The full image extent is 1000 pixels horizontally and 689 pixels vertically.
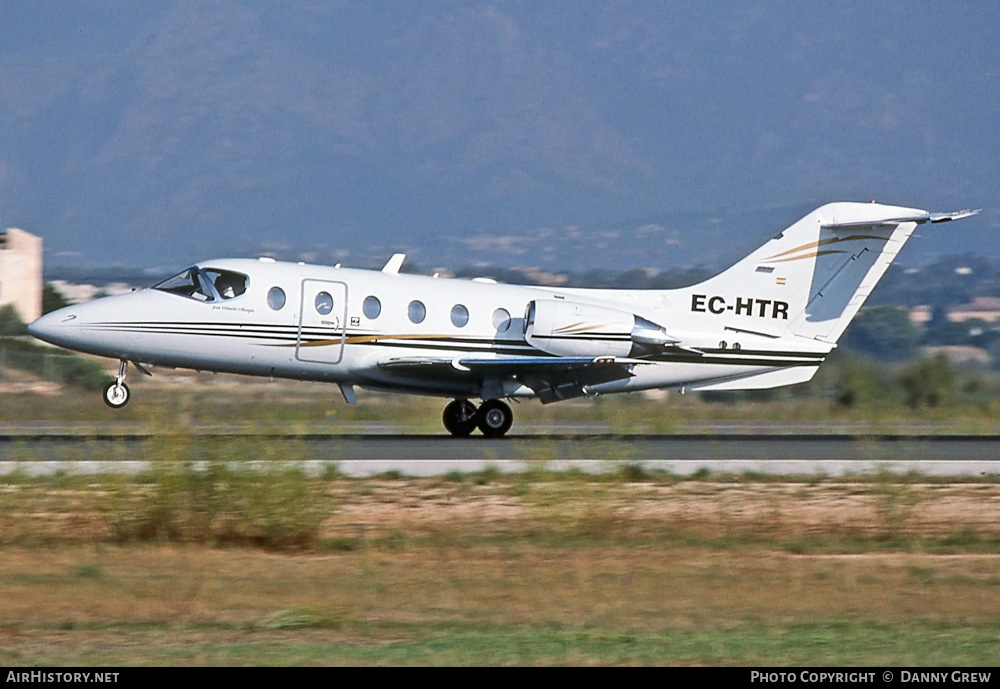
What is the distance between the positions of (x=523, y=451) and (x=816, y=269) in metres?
7.62

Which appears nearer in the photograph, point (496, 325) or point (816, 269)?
point (496, 325)

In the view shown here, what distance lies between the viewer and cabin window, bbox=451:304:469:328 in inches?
886

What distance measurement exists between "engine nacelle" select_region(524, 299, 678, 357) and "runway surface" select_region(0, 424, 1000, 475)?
4.83 feet

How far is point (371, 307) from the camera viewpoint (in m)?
22.2

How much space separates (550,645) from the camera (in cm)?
862

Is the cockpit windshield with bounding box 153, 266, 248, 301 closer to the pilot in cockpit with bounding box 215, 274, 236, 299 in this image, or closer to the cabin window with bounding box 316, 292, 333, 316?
the pilot in cockpit with bounding box 215, 274, 236, 299

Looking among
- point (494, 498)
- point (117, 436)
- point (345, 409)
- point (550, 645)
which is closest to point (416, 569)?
point (550, 645)

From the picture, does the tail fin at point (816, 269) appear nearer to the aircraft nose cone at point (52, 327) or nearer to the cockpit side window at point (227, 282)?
the cockpit side window at point (227, 282)

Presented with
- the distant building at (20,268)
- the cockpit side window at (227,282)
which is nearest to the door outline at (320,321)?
the cockpit side window at (227,282)

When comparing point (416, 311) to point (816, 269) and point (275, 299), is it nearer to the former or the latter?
point (275, 299)

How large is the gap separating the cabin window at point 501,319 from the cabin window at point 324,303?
273 cm

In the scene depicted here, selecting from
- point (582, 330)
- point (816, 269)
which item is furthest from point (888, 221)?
point (582, 330)
